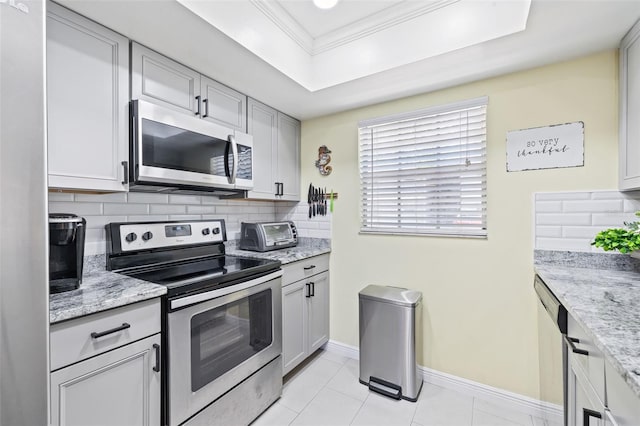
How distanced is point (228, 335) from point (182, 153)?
3.51 ft

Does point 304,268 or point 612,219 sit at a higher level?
point 612,219

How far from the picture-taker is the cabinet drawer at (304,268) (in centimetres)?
203

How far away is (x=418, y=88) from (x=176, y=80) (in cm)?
162

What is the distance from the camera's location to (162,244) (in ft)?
5.94

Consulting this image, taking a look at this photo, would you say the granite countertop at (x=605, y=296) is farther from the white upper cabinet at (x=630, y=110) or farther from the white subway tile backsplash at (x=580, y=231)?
the white upper cabinet at (x=630, y=110)

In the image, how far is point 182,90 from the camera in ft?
5.61

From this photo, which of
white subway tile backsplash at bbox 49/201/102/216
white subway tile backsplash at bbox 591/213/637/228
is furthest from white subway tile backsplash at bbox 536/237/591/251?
white subway tile backsplash at bbox 49/201/102/216

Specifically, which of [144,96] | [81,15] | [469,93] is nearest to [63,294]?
[144,96]

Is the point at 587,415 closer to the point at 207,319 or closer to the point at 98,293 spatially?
the point at 207,319

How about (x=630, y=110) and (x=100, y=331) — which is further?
(x=630, y=110)

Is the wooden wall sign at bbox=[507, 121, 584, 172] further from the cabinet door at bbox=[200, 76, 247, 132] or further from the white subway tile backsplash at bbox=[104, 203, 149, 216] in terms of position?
the white subway tile backsplash at bbox=[104, 203, 149, 216]

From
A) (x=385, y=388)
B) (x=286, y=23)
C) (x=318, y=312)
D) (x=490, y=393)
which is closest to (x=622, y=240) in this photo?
(x=490, y=393)

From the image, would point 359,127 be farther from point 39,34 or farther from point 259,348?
point 39,34

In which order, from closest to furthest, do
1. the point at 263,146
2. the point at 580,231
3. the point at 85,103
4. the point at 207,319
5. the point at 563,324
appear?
the point at 563,324, the point at 85,103, the point at 207,319, the point at 580,231, the point at 263,146
